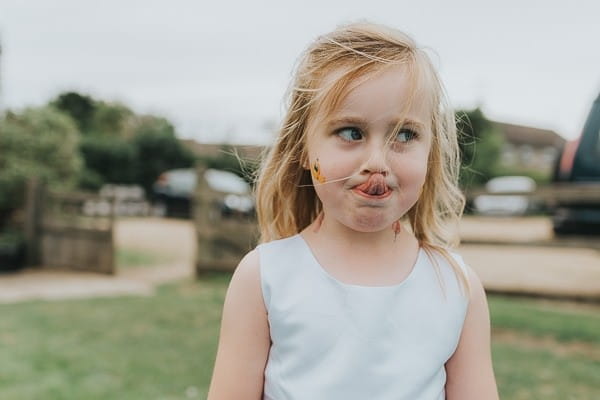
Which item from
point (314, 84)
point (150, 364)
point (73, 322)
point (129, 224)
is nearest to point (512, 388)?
point (150, 364)

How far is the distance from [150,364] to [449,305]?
3186 mm

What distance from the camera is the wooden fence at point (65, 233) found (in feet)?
27.7

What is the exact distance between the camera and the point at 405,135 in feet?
3.40

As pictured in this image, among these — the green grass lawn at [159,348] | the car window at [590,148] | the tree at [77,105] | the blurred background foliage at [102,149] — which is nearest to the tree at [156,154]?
the blurred background foliage at [102,149]

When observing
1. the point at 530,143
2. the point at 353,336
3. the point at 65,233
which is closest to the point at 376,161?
the point at 353,336

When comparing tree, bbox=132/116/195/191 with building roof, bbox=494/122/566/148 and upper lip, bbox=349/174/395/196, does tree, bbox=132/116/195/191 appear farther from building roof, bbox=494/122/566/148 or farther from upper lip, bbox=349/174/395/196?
building roof, bbox=494/122/566/148

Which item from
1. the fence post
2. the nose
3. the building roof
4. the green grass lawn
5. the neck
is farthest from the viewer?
the building roof

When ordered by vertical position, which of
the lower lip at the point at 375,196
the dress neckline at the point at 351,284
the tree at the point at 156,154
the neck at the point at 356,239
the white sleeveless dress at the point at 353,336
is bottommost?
the tree at the point at 156,154

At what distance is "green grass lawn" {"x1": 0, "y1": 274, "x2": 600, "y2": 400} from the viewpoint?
3.45m

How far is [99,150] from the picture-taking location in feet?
71.3

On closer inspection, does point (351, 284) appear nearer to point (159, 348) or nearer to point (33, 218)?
point (159, 348)

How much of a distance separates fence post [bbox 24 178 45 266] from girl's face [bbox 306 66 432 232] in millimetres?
8901

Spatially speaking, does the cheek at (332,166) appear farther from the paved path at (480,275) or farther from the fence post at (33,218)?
the fence post at (33,218)

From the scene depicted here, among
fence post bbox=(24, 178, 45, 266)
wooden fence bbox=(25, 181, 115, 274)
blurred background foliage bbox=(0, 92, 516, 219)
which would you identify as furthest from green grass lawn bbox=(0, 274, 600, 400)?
fence post bbox=(24, 178, 45, 266)
